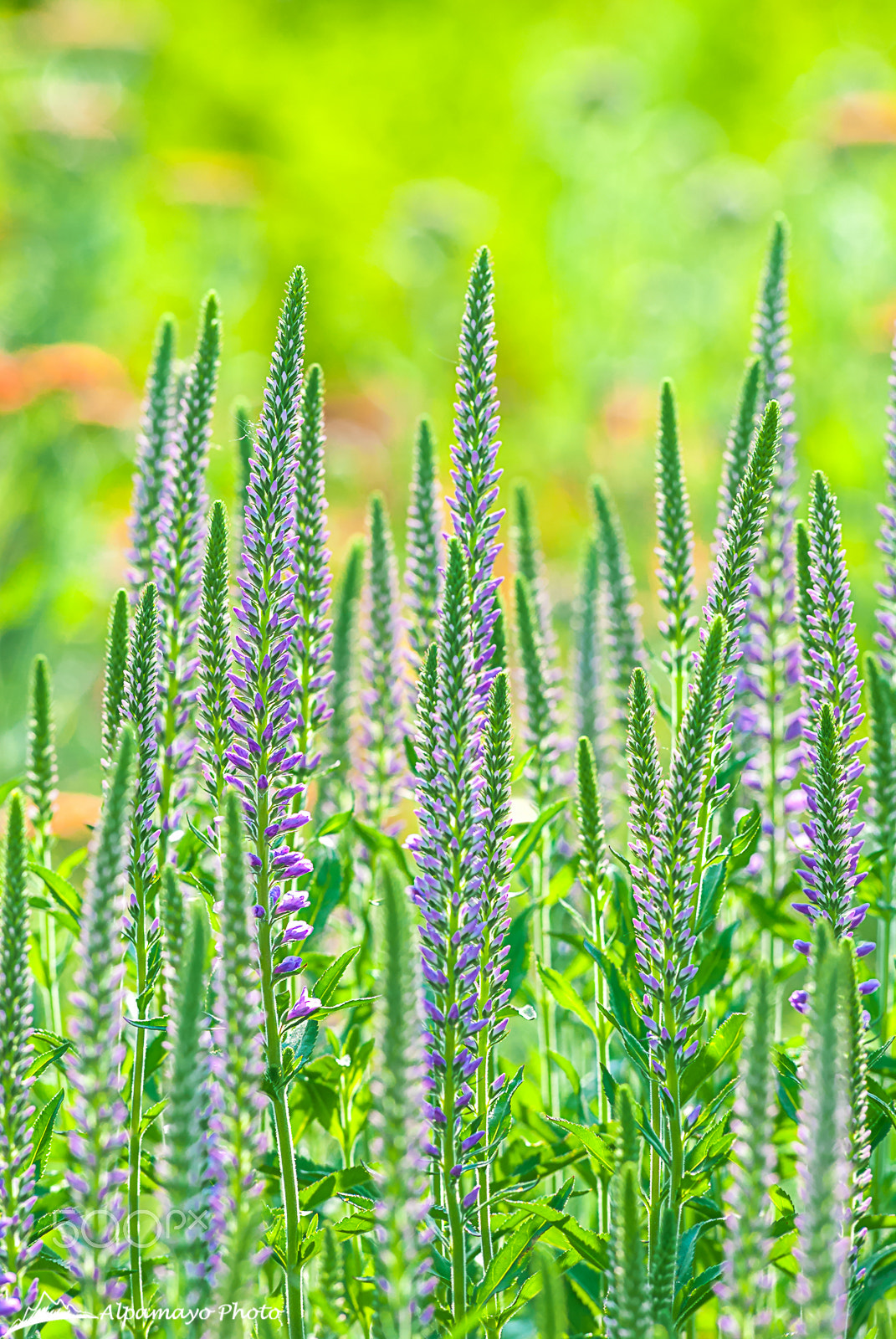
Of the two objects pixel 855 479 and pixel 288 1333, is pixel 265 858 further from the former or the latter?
pixel 855 479

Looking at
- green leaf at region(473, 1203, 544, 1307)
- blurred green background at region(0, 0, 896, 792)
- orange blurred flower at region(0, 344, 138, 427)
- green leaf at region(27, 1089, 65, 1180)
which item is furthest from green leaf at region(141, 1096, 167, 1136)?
orange blurred flower at region(0, 344, 138, 427)

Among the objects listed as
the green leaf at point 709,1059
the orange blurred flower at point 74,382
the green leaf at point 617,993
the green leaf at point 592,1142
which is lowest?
the green leaf at point 592,1142

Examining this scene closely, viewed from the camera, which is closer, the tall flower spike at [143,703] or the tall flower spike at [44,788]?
the tall flower spike at [143,703]

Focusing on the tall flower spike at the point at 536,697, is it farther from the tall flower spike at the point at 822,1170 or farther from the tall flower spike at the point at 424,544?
the tall flower spike at the point at 822,1170

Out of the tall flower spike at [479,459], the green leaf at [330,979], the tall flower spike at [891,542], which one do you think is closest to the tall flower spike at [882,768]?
the tall flower spike at [891,542]

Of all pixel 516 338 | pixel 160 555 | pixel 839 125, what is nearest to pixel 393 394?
pixel 516 338

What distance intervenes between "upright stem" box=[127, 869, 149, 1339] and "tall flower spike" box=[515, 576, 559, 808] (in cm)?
67

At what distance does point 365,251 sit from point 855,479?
6668 mm

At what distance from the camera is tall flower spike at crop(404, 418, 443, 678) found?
6.38ft

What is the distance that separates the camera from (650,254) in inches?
388

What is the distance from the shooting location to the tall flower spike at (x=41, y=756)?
1804 mm

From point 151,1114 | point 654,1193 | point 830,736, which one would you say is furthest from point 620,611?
point 151,1114

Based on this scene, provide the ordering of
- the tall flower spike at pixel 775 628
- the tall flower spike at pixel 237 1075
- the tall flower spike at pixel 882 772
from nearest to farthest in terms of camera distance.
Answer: the tall flower spike at pixel 237 1075 → the tall flower spike at pixel 882 772 → the tall flower spike at pixel 775 628

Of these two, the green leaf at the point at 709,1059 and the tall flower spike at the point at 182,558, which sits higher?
the tall flower spike at the point at 182,558
